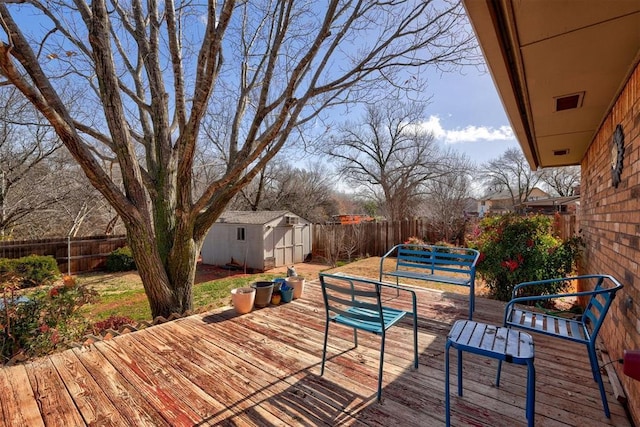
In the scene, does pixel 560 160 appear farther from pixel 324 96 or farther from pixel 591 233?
pixel 324 96

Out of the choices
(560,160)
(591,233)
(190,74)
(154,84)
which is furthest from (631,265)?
(190,74)

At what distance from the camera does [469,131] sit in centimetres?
1435

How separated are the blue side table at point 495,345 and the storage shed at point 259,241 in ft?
32.8

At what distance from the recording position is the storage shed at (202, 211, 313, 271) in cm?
1143

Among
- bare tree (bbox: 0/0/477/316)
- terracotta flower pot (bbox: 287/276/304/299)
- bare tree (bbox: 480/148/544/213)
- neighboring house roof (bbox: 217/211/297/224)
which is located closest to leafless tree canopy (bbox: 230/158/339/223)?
neighboring house roof (bbox: 217/211/297/224)

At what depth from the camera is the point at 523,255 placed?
14.3 ft

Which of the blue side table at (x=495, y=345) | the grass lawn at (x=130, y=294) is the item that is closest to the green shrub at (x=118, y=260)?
the grass lawn at (x=130, y=294)

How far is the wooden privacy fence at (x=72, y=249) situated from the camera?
9087mm

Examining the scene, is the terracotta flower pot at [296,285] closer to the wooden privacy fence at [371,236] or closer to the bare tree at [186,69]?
the bare tree at [186,69]

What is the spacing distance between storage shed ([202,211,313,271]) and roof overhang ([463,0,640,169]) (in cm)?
971

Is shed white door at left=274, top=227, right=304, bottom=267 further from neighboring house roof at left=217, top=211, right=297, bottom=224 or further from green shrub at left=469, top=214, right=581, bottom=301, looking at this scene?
green shrub at left=469, top=214, right=581, bottom=301

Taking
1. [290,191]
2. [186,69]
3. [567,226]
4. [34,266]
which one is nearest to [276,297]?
[186,69]

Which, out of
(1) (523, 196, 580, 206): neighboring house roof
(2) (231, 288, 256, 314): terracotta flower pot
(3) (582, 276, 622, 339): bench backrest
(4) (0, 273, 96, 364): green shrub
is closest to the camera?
(3) (582, 276, 622, 339): bench backrest

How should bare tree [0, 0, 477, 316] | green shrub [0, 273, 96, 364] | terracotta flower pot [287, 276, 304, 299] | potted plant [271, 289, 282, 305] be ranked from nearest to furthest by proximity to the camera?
green shrub [0, 273, 96, 364] < bare tree [0, 0, 477, 316] < potted plant [271, 289, 282, 305] < terracotta flower pot [287, 276, 304, 299]
